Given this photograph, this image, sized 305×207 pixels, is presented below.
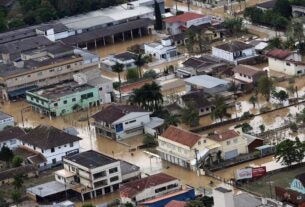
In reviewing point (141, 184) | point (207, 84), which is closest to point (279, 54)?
point (207, 84)

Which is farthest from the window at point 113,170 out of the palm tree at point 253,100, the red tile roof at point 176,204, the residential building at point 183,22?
the residential building at point 183,22

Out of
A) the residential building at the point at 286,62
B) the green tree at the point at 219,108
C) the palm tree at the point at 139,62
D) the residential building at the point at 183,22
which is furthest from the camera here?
the residential building at the point at 183,22

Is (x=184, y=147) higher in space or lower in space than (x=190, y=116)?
higher

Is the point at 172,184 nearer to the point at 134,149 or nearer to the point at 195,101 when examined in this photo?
the point at 134,149

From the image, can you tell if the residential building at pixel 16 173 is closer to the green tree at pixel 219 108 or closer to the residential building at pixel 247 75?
the green tree at pixel 219 108

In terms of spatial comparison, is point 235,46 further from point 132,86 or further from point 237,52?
point 132,86

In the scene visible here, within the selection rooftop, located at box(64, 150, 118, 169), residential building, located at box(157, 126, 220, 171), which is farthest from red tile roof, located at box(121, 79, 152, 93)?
rooftop, located at box(64, 150, 118, 169)

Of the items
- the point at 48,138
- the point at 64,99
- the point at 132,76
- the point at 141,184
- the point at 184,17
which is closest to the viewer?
the point at 141,184
